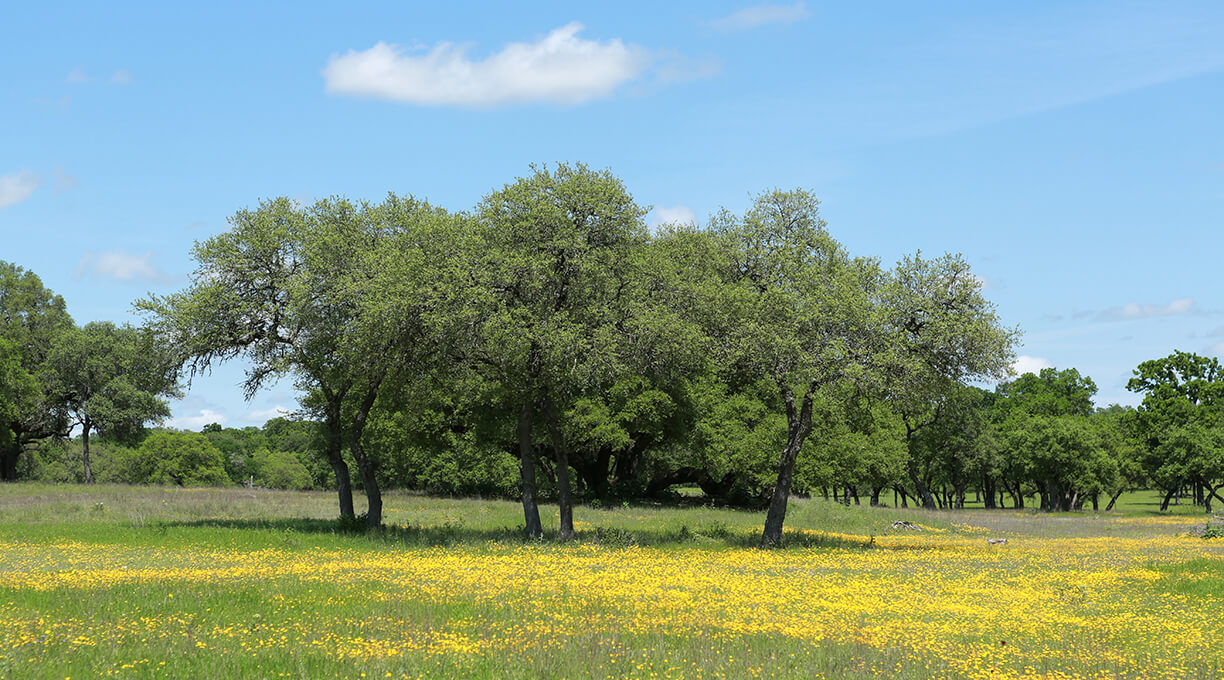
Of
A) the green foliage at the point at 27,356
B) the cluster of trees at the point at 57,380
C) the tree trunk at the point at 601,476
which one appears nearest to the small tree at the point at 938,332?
the tree trunk at the point at 601,476

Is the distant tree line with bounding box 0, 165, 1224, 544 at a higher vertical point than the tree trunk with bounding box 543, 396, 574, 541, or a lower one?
higher

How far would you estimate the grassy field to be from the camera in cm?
1240

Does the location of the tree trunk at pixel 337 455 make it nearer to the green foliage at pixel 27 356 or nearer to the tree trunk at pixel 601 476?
the tree trunk at pixel 601 476

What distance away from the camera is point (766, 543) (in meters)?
33.8

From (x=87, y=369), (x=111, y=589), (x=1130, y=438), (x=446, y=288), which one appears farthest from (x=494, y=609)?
(x=1130, y=438)

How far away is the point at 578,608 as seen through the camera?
1664 centimetres

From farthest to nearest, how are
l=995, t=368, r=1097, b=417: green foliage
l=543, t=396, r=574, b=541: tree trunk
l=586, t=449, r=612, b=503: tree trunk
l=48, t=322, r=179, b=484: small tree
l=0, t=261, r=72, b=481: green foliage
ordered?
l=995, t=368, r=1097, b=417: green foliage → l=48, t=322, r=179, b=484: small tree → l=0, t=261, r=72, b=481: green foliage → l=586, t=449, r=612, b=503: tree trunk → l=543, t=396, r=574, b=541: tree trunk

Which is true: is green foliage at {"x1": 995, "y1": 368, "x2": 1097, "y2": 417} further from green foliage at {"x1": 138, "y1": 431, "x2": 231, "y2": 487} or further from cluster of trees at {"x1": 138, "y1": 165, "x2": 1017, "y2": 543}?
green foliage at {"x1": 138, "y1": 431, "x2": 231, "y2": 487}

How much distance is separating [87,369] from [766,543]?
66903 mm

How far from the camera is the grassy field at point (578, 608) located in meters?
12.4

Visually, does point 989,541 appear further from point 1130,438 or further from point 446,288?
point 1130,438

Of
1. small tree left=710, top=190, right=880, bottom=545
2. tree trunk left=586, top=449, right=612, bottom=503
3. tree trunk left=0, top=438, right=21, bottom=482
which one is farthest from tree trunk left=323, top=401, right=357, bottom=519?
tree trunk left=0, top=438, right=21, bottom=482

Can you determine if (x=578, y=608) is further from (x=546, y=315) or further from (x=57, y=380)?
(x=57, y=380)

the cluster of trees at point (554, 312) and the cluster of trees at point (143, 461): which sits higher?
the cluster of trees at point (554, 312)
